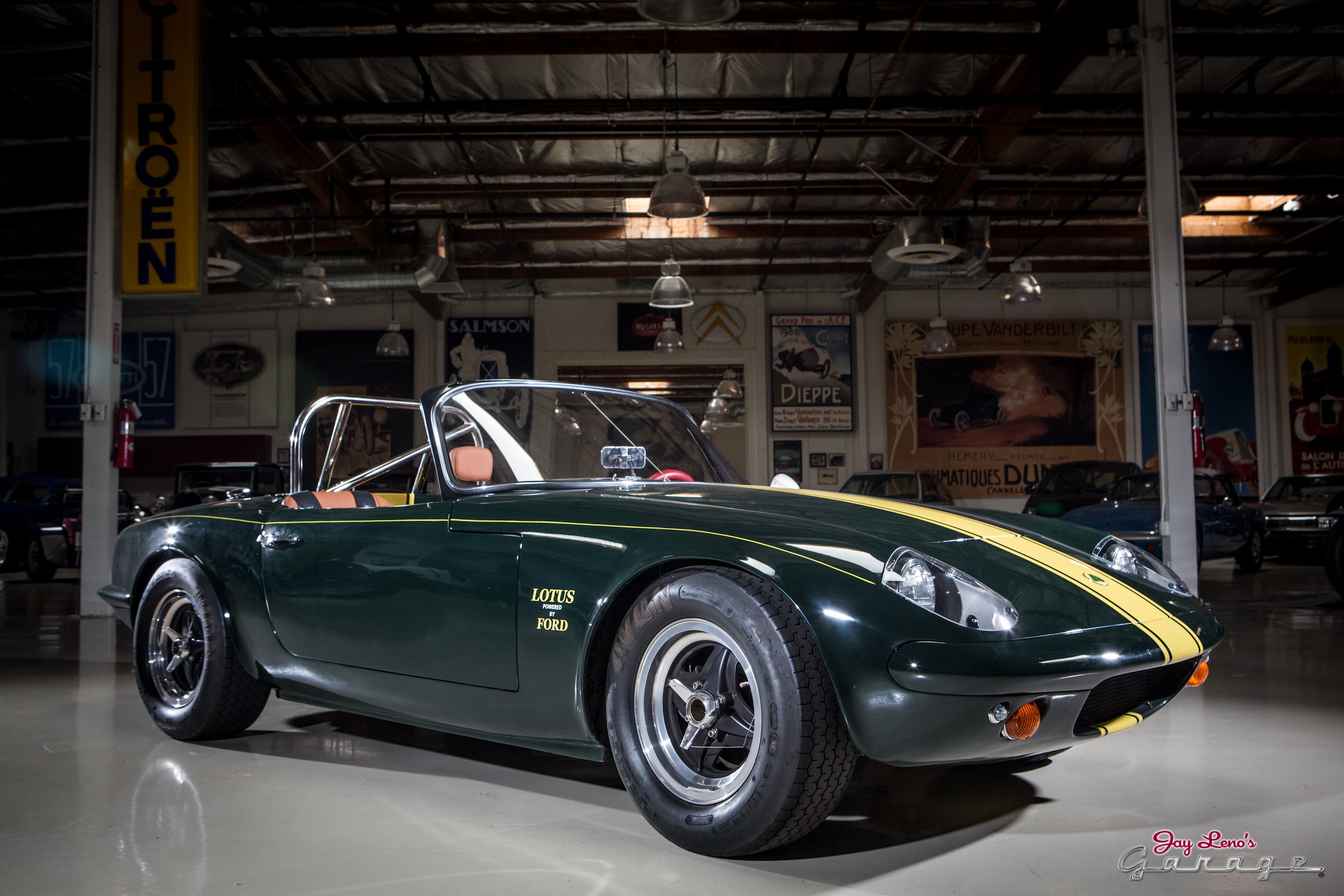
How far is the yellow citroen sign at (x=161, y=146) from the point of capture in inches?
324

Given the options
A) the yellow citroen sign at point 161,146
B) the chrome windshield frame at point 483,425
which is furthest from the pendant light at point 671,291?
the chrome windshield frame at point 483,425

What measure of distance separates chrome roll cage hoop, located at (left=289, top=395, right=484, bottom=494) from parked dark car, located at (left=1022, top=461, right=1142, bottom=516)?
10.2 meters

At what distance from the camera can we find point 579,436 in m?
3.21

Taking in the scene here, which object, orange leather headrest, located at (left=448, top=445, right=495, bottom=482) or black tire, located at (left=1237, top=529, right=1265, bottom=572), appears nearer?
orange leather headrest, located at (left=448, top=445, right=495, bottom=482)

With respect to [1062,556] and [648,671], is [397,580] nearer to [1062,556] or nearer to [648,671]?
[648,671]

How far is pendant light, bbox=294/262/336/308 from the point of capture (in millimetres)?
12172

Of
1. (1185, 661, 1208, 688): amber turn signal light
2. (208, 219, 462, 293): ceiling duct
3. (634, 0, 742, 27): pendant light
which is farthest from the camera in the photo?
(208, 219, 462, 293): ceiling duct

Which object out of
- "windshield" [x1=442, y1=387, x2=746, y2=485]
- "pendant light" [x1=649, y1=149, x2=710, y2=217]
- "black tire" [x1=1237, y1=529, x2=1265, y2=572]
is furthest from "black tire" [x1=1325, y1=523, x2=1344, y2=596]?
"windshield" [x1=442, y1=387, x2=746, y2=485]

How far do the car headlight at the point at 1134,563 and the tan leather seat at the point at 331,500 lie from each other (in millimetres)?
2173

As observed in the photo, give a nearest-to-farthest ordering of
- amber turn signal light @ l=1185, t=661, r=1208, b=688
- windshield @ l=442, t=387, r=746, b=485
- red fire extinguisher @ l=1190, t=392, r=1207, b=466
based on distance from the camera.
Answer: amber turn signal light @ l=1185, t=661, r=1208, b=688, windshield @ l=442, t=387, r=746, b=485, red fire extinguisher @ l=1190, t=392, r=1207, b=466

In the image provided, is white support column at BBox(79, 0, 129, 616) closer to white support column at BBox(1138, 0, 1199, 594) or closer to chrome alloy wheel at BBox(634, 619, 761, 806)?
chrome alloy wheel at BBox(634, 619, 761, 806)

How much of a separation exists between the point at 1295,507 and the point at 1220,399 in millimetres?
6851

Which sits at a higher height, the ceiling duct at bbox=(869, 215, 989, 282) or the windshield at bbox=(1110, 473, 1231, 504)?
the ceiling duct at bbox=(869, 215, 989, 282)

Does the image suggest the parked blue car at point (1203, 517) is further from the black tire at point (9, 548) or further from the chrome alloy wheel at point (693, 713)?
the black tire at point (9, 548)
